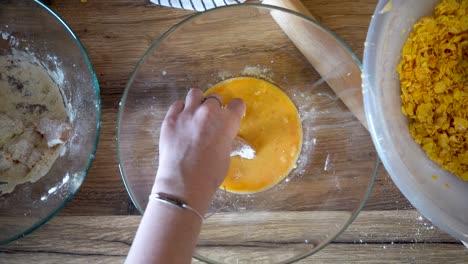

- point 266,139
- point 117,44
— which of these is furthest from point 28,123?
point 266,139

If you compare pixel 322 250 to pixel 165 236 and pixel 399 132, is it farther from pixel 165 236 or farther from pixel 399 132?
pixel 165 236

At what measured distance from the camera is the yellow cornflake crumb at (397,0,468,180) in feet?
2.84

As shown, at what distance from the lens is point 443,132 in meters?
0.87

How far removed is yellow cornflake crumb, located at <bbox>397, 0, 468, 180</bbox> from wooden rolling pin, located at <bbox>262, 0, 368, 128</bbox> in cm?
9

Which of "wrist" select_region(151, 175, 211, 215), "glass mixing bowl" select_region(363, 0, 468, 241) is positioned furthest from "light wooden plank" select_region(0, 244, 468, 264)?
"wrist" select_region(151, 175, 211, 215)

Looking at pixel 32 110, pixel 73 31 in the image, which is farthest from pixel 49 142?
pixel 73 31

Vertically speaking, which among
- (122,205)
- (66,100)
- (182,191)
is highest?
(66,100)

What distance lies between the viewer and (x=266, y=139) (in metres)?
0.99

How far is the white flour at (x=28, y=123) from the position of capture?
969mm

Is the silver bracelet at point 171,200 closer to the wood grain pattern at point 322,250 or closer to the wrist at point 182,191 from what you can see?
the wrist at point 182,191

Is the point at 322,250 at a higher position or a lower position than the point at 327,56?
lower

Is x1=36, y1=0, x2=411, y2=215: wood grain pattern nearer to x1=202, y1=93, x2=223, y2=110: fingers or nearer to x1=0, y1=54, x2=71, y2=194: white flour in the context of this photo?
→ x1=0, y1=54, x2=71, y2=194: white flour

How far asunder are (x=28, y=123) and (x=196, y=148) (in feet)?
1.39

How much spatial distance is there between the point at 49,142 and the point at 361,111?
0.65m
